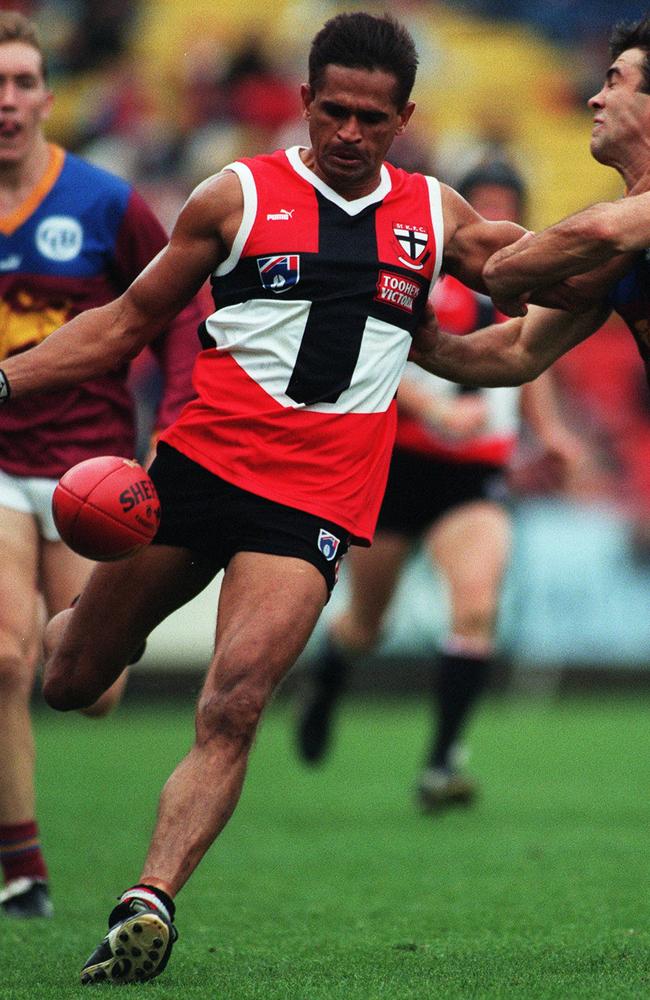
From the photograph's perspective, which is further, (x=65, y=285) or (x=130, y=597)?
(x=65, y=285)

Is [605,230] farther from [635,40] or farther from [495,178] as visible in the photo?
[495,178]

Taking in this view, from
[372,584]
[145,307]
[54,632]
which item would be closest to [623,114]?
[145,307]

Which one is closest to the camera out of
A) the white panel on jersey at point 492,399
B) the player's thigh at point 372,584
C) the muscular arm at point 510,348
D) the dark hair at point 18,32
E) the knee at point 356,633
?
the muscular arm at point 510,348

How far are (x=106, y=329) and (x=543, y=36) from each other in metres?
13.8

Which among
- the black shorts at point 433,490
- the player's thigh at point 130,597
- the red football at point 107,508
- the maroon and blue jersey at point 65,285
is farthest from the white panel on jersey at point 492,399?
the red football at point 107,508

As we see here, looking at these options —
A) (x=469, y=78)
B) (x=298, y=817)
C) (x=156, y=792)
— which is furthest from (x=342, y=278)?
(x=469, y=78)

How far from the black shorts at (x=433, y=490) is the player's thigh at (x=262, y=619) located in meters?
4.07

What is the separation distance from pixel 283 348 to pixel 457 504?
4036 millimetres

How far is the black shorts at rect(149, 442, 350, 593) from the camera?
14.2 ft

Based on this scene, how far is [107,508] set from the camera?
429 cm

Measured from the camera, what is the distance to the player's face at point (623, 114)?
4.54 m

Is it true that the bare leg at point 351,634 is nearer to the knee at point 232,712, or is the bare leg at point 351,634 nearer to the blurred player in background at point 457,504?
the blurred player in background at point 457,504

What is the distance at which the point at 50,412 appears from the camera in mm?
5715

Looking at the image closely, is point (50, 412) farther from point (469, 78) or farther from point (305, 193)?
point (469, 78)
